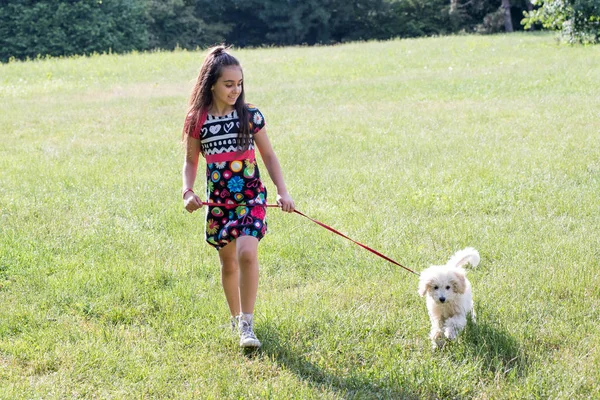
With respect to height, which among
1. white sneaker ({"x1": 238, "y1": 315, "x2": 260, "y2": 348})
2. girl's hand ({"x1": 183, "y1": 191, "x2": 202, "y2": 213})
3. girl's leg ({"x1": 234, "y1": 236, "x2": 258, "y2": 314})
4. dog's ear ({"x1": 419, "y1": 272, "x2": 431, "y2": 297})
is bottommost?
white sneaker ({"x1": 238, "y1": 315, "x2": 260, "y2": 348})

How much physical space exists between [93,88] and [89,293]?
670 inches

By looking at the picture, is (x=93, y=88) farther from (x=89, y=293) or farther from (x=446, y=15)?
(x=446, y=15)

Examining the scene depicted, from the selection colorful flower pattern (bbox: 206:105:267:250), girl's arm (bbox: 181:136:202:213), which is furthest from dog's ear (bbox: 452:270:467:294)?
girl's arm (bbox: 181:136:202:213)

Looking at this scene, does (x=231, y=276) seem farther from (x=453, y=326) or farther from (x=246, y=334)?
(x=453, y=326)

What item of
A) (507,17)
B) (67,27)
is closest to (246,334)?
(67,27)

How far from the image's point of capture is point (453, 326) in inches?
181

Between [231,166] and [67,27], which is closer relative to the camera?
[231,166]

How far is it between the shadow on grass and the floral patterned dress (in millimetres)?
733

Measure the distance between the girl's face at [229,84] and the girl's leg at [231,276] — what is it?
3.19 feet

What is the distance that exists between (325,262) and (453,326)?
186 cm

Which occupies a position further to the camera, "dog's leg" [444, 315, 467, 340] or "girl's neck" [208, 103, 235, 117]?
"girl's neck" [208, 103, 235, 117]

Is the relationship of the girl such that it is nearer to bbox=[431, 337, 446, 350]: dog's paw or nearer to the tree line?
bbox=[431, 337, 446, 350]: dog's paw

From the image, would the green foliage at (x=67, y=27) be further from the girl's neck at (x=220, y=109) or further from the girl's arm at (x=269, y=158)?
the girl's arm at (x=269, y=158)

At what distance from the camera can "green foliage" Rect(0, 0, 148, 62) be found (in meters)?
42.2
